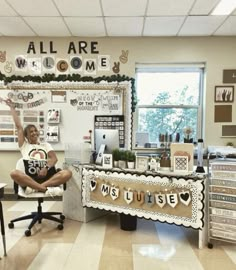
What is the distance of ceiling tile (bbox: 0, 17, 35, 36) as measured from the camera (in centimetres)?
419

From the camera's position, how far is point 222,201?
2.87 meters

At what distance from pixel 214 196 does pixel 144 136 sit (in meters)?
2.25

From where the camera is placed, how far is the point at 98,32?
15.5 feet

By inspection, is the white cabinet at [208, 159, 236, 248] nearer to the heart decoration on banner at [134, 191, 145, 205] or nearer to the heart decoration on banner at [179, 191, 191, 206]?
the heart decoration on banner at [179, 191, 191, 206]


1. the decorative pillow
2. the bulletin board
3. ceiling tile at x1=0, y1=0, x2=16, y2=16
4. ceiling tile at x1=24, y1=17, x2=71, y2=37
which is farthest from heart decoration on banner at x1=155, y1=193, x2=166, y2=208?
ceiling tile at x1=0, y1=0, x2=16, y2=16

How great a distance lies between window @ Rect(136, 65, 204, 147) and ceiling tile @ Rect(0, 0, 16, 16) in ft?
7.28

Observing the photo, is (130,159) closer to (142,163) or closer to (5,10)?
(142,163)

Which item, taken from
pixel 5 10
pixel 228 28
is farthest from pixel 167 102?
pixel 5 10

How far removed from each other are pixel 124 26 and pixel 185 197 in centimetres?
282

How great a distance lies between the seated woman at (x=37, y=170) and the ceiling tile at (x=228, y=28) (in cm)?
311

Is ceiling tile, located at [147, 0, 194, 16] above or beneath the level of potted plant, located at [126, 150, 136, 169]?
above

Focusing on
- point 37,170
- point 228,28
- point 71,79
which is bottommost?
point 37,170

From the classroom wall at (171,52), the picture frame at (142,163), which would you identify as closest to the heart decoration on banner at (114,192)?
the picture frame at (142,163)

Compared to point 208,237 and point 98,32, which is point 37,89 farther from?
point 208,237
